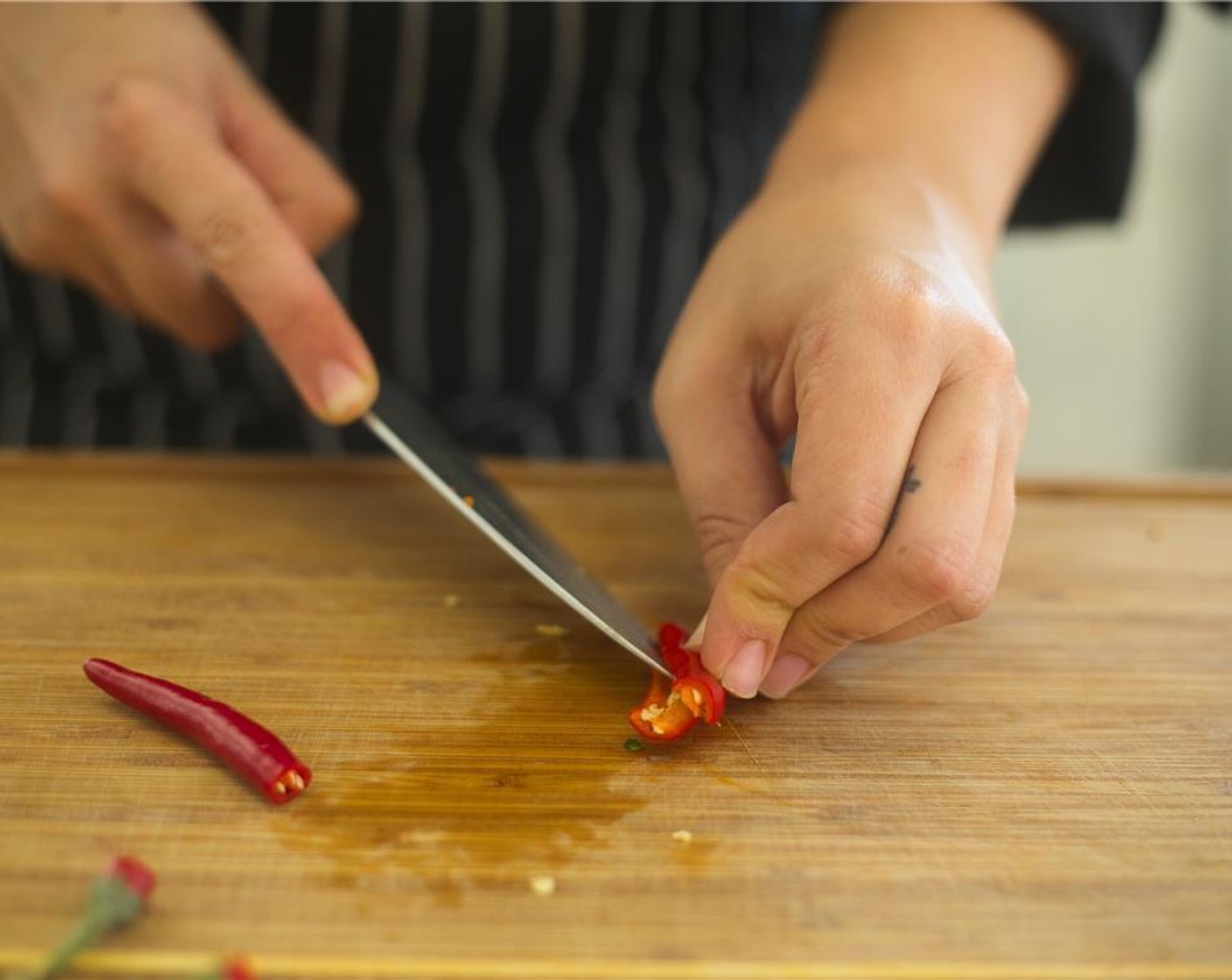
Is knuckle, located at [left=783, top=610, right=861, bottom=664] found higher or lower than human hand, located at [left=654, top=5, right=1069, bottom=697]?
lower

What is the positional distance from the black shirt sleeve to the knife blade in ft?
2.46

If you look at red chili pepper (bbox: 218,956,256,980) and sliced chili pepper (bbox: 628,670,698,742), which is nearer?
red chili pepper (bbox: 218,956,256,980)

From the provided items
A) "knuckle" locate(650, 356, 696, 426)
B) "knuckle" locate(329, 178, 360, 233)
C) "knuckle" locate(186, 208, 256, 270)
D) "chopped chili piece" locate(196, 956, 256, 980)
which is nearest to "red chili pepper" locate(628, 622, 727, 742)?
"knuckle" locate(650, 356, 696, 426)

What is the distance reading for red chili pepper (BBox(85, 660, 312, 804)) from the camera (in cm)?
85

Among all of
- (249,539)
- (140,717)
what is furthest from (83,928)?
(249,539)

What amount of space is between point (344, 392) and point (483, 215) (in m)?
0.51

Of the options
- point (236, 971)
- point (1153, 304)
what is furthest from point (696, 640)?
point (1153, 304)

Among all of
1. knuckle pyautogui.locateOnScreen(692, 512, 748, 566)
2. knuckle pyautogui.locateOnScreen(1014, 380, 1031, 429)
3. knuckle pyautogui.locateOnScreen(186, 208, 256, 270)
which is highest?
knuckle pyautogui.locateOnScreen(1014, 380, 1031, 429)

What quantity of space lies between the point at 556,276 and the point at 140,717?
0.85 meters

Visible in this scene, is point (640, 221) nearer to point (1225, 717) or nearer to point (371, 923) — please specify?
point (1225, 717)

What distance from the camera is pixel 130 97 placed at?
3.91 ft

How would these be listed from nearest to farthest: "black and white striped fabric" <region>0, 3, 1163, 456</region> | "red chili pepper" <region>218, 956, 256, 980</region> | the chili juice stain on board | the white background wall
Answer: "red chili pepper" <region>218, 956, 256, 980</region> < the chili juice stain on board < "black and white striped fabric" <region>0, 3, 1163, 456</region> < the white background wall

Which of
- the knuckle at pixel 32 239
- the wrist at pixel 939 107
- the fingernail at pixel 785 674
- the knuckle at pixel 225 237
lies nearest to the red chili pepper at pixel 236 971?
the fingernail at pixel 785 674

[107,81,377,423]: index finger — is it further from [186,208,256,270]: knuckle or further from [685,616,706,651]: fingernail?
[685,616,706,651]: fingernail
